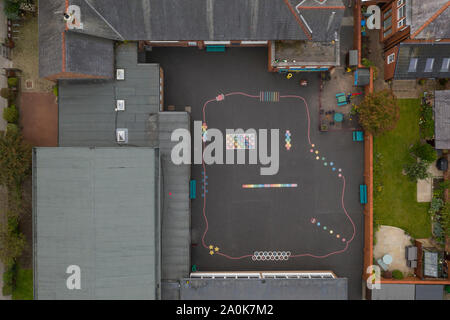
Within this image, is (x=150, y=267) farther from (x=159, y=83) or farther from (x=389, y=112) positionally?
(x=389, y=112)

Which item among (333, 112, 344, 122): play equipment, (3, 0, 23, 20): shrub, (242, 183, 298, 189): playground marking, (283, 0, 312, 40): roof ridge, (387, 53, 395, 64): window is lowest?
(242, 183, 298, 189): playground marking

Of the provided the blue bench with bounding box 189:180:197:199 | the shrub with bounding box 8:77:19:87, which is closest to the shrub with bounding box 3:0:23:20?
the shrub with bounding box 8:77:19:87

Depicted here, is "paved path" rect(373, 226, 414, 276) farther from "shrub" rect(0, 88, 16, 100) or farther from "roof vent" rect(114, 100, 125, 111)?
"shrub" rect(0, 88, 16, 100)

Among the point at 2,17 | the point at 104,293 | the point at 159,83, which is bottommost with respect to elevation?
the point at 104,293

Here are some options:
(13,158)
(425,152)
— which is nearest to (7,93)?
(13,158)

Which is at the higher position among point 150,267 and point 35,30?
point 35,30

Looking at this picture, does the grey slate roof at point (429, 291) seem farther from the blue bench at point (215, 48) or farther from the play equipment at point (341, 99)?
the blue bench at point (215, 48)

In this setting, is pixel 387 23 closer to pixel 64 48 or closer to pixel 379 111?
pixel 379 111
